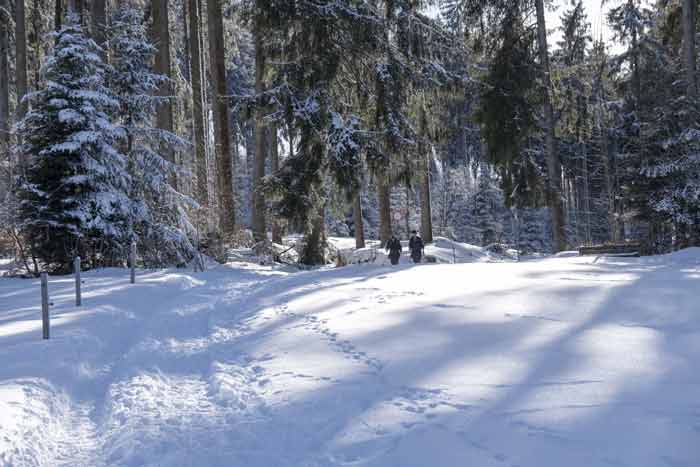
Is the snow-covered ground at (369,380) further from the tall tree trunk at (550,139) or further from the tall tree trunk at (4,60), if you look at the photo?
the tall tree trunk at (4,60)

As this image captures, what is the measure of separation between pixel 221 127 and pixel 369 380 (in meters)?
16.8

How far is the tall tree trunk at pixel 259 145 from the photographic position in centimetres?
1809

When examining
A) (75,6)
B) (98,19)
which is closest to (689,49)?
(98,19)

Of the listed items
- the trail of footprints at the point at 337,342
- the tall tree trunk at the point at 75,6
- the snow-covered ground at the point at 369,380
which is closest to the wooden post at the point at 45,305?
the snow-covered ground at the point at 369,380

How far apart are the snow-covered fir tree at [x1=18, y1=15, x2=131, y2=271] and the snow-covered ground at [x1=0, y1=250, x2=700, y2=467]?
495 cm

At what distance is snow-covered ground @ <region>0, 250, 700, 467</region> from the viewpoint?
152 inches

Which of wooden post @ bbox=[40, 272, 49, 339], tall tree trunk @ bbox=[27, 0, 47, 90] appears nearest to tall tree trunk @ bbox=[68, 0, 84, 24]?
tall tree trunk @ bbox=[27, 0, 47, 90]

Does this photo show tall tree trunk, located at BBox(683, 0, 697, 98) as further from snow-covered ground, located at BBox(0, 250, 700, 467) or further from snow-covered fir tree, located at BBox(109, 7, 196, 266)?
snow-covered fir tree, located at BBox(109, 7, 196, 266)

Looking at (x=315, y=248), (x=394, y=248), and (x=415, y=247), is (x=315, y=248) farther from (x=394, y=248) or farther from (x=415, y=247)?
(x=415, y=247)

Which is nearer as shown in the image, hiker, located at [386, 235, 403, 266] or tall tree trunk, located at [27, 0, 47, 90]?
hiker, located at [386, 235, 403, 266]

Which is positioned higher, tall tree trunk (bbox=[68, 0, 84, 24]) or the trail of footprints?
tall tree trunk (bbox=[68, 0, 84, 24])

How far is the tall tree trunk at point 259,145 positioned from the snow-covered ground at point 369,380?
969 cm

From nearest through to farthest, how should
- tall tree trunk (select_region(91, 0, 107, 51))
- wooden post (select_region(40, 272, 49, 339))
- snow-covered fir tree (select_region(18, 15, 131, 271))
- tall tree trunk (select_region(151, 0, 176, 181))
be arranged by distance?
1. wooden post (select_region(40, 272, 49, 339))
2. snow-covered fir tree (select_region(18, 15, 131, 271))
3. tall tree trunk (select_region(91, 0, 107, 51))
4. tall tree trunk (select_region(151, 0, 176, 181))

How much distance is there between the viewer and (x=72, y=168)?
1469cm
